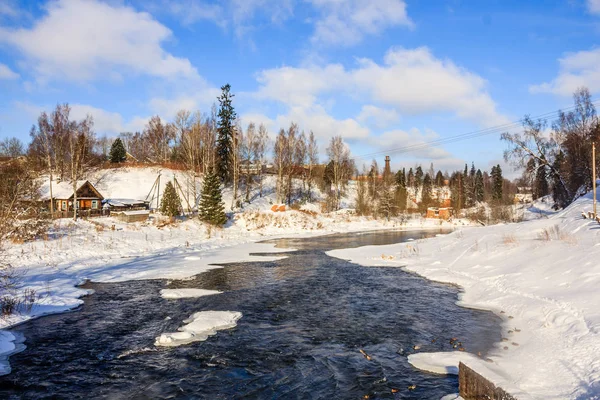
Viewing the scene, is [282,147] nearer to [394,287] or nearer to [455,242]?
[455,242]

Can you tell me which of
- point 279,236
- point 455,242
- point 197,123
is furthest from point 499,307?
point 197,123

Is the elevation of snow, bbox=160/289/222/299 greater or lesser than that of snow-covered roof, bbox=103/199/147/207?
lesser

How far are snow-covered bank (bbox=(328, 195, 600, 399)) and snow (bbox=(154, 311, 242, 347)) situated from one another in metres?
6.04

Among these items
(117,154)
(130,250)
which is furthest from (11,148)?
(130,250)

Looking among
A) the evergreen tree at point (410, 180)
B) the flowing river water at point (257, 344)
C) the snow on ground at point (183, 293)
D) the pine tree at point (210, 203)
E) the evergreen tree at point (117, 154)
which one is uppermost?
the evergreen tree at point (117, 154)

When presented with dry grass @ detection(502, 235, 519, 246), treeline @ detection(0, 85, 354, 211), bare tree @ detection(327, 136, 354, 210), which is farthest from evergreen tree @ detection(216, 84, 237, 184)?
dry grass @ detection(502, 235, 519, 246)

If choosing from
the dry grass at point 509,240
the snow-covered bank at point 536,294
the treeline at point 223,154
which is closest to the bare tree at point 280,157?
A: the treeline at point 223,154

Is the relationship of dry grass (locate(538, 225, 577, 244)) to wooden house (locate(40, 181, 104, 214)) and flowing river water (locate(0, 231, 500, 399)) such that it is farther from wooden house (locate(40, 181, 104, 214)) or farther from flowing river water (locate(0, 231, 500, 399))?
wooden house (locate(40, 181, 104, 214))

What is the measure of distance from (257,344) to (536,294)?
9317 millimetres

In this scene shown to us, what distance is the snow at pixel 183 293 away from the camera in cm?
1433

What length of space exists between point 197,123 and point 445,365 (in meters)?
47.4

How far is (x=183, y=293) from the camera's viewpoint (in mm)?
14742

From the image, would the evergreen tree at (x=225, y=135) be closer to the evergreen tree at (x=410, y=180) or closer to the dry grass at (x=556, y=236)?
the dry grass at (x=556, y=236)

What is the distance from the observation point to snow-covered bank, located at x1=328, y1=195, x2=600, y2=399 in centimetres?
715
